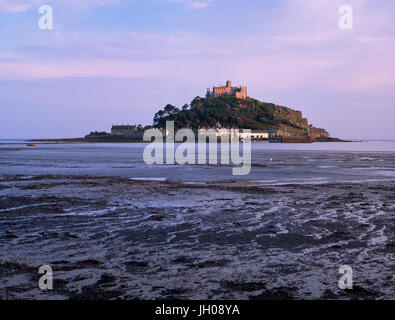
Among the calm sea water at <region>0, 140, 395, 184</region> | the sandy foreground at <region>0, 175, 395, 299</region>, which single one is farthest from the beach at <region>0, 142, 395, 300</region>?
the calm sea water at <region>0, 140, 395, 184</region>

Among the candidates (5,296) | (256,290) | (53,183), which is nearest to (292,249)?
(256,290)

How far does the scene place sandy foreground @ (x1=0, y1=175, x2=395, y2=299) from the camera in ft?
19.9

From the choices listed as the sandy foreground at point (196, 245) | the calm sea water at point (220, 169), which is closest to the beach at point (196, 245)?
the sandy foreground at point (196, 245)

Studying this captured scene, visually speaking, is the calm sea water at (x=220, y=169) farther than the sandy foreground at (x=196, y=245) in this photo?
Yes

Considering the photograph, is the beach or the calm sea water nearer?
the beach

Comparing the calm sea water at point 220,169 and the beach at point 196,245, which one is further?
the calm sea water at point 220,169

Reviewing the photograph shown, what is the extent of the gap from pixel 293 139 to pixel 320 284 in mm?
192101

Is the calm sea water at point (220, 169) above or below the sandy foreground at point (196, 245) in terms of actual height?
above

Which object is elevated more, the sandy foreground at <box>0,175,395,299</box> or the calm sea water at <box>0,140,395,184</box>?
the calm sea water at <box>0,140,395,184</box>

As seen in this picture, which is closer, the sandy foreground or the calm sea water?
the sandy foreground

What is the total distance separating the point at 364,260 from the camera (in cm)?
744

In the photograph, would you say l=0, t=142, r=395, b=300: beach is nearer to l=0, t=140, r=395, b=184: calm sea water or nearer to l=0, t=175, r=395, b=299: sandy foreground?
l=0, t=175, r=395, b=299: sandy foreground

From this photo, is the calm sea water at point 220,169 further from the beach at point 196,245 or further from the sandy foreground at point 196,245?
the sandy foreground at point 196,245

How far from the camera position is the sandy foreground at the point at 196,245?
6059mm
